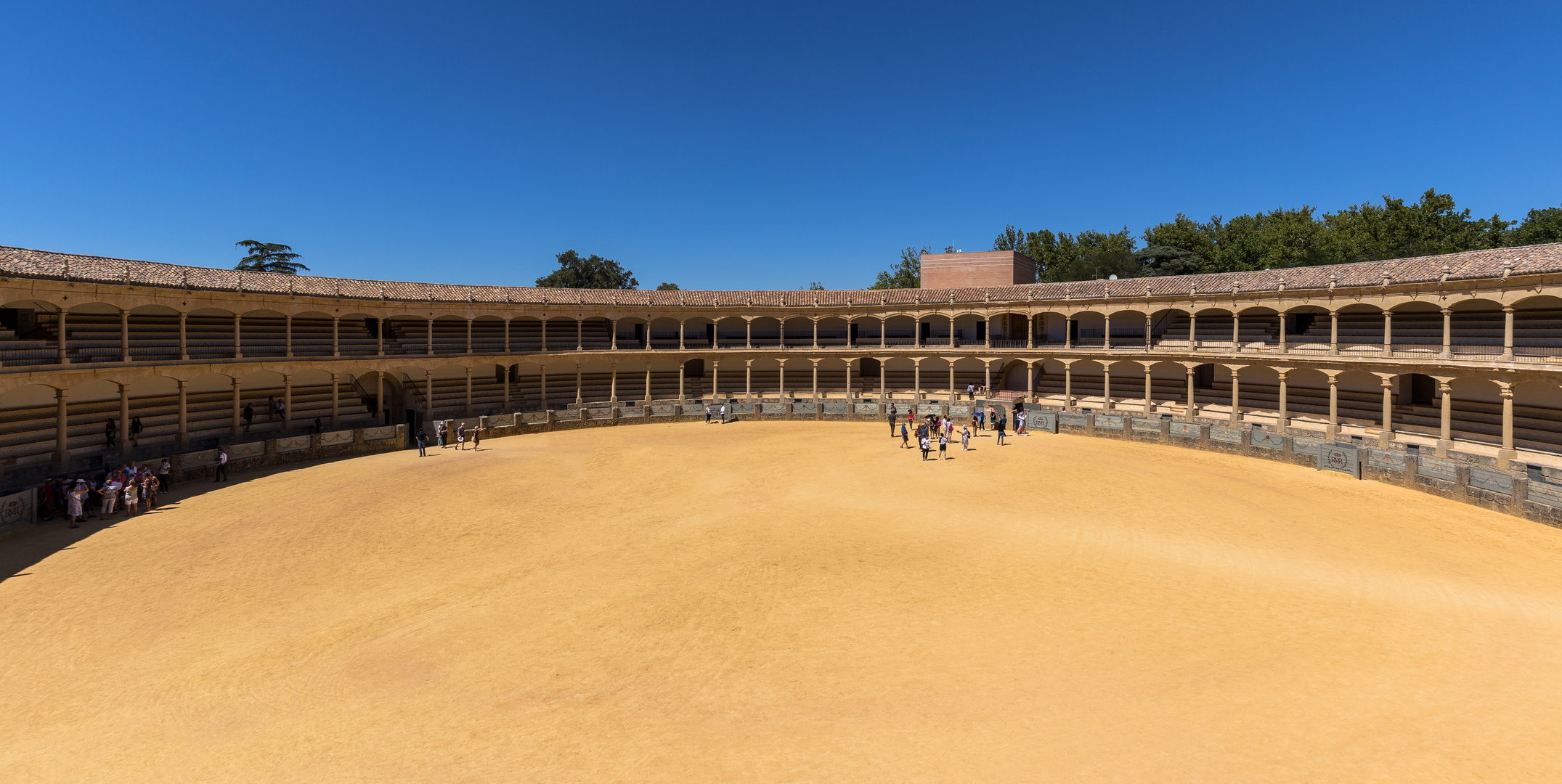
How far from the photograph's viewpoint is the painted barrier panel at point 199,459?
23953mm

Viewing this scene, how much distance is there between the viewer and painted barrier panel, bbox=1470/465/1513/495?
20.2 meters

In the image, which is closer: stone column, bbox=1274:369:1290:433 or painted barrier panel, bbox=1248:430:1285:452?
painted barrier panel, bbox=1248:430:1285:452

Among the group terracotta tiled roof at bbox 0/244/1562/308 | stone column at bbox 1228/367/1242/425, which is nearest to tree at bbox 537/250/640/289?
terracotta tiled roof at bbox 0/244/1562/308

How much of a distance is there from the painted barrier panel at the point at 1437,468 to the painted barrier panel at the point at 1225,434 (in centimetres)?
656

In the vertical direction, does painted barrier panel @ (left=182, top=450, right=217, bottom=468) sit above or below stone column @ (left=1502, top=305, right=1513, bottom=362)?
below

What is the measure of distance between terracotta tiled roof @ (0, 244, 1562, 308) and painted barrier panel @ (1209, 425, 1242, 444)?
9.07 m

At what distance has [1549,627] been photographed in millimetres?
12320

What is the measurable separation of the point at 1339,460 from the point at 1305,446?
1.46m

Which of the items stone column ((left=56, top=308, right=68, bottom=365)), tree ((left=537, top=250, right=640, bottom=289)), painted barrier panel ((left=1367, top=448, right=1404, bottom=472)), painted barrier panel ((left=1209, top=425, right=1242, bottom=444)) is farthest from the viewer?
tree ((left=537, top=250, right=640, bottom=289))

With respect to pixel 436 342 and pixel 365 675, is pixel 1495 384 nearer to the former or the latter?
pixel 365 675

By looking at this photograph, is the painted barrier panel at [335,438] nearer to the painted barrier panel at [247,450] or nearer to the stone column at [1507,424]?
the painted barrier panel at [247,450]

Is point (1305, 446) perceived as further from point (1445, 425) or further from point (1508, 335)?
point (1508, 335)

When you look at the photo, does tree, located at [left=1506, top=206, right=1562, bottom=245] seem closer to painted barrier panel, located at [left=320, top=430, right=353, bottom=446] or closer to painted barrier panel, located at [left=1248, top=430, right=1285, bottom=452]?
painted barrier panel, located at [left=1248, top=430, right=1285, bottom=452]

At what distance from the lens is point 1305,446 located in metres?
27.0
